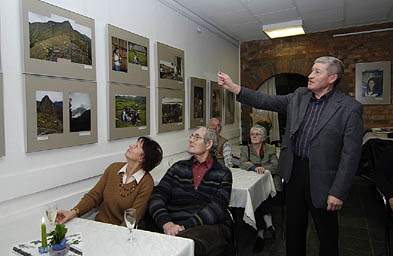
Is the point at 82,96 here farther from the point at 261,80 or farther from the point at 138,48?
the point at 261,80

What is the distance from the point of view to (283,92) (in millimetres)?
6328

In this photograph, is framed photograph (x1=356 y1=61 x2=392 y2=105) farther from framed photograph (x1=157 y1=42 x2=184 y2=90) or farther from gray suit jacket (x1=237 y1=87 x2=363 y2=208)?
gray suit jacket (x1=237 y1=87 x2=363 y2=208)

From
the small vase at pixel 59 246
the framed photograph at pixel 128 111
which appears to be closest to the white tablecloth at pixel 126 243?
the small vase at pixel 59 246

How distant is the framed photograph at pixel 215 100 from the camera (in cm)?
505

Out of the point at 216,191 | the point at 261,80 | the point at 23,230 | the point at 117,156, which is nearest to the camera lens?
the point at 23,230

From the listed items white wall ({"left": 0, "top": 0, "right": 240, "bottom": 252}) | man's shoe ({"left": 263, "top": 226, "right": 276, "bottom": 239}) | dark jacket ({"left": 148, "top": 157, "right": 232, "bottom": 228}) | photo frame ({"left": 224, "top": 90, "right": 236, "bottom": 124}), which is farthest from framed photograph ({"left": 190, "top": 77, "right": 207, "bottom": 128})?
dark jacket ({"left": 148, "top": 157, "right": 232, "bottom": 228})

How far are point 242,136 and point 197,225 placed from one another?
15.0 ft

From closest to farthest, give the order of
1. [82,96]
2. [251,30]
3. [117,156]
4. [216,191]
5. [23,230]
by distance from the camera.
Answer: [23,230] → [216,191] → [82,96] → [117,156] → [251,30]

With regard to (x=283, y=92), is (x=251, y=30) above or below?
above

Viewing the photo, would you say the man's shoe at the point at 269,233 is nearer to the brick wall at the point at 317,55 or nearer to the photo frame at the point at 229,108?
the photo frame at the point at 229,108

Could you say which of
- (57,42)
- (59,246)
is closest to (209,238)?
(59,246)

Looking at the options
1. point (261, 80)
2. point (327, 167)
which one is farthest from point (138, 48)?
point (261, 80)

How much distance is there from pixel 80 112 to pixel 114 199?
2.63ft

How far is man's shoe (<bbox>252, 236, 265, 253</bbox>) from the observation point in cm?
295
